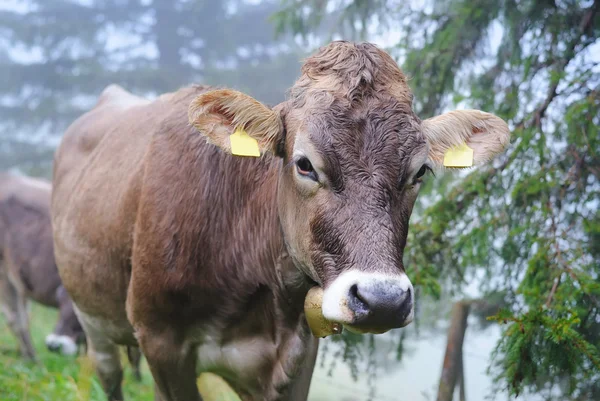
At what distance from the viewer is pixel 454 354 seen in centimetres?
526

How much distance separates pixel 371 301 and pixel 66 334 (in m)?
6.90

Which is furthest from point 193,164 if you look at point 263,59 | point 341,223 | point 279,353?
point 263,59

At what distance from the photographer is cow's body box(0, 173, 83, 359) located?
823 centimetres

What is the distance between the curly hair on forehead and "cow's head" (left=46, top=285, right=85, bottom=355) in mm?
6194

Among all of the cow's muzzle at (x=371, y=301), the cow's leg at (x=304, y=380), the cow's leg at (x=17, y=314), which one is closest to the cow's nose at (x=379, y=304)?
the cow's muzzle at (x=371, y=301)

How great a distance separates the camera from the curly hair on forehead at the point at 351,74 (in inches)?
104

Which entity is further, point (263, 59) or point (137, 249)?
point (263, 59)

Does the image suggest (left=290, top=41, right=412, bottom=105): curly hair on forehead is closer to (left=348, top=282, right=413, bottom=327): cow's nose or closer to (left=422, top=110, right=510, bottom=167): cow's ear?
(left=422, top=110, right=510, bottom=167): cow's ear

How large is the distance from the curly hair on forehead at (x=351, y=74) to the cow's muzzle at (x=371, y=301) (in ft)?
2.54

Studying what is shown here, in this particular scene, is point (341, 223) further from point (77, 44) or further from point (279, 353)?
point (77, 44)

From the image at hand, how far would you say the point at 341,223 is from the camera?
235 cm

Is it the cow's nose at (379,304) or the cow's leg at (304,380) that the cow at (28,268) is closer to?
the cow's leg at (304,380)

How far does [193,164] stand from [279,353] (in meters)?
1.07

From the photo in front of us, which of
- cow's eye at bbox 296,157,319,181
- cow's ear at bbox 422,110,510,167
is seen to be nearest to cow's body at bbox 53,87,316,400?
cow's eye at bbox 296,157,319,181
